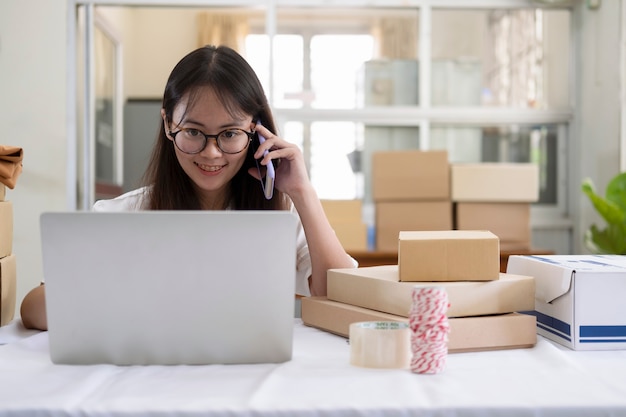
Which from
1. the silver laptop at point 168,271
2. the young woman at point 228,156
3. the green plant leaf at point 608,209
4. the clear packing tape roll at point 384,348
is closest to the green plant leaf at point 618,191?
the green plant leaf at point 608,209

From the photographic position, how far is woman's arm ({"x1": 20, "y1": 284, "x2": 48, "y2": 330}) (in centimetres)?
130

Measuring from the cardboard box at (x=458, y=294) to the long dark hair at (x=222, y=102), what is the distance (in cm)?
65

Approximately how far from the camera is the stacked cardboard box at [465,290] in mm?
1111

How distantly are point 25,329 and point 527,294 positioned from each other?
90 cm

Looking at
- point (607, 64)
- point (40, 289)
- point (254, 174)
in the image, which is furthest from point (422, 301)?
point (607, 64)

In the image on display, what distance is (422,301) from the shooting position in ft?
3.13

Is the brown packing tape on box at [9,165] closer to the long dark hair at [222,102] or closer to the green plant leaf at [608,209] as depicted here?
the long dark hair at [222,102]

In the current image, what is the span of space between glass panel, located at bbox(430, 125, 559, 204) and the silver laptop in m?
3.38

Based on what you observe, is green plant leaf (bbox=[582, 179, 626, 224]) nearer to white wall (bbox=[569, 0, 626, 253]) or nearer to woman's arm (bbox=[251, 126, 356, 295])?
white wall (bbox=[569, 0, 626, 253])

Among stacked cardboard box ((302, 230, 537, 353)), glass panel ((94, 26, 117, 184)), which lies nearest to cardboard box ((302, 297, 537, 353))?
stacked cardboard box ((302, 230, 537, 353))

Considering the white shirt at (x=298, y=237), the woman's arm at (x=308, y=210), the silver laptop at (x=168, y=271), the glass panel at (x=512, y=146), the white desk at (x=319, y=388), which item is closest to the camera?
the white desk at (x=319, y=388)

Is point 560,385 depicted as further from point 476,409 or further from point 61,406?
point 61,406

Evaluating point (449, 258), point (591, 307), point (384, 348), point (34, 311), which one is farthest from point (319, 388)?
point (34, 311)

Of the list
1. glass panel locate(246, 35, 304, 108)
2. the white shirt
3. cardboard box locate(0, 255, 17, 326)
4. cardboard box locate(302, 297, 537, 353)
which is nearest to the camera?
cardboard box locate(302, 297, 537, 353)
